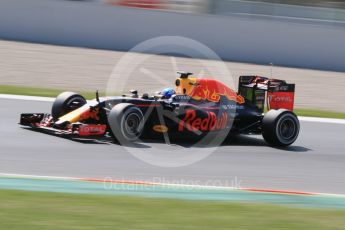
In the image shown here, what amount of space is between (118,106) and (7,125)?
2.08 meters

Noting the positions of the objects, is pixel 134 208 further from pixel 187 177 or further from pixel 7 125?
pixel 7 125

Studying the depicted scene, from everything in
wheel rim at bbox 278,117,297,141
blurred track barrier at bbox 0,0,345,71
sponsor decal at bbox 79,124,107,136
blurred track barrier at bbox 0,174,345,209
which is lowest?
blurred track barrier at bbox 0,174,345,209

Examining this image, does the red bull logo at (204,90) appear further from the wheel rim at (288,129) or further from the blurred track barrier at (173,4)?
the blurred track barrier at (173,4)

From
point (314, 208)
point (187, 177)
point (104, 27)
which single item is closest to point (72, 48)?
point (104, 27)

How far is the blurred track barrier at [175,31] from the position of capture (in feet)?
71.9

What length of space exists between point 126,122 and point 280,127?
237cm

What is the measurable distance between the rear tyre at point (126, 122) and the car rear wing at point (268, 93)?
6.82 ft

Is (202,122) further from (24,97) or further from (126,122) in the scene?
(24,97)

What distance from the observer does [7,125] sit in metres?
11.1

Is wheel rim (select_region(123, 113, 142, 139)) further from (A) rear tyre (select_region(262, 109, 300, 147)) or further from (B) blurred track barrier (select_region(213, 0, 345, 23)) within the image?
(B) blurred track barrier (select_region(213, 0, 345, 23))

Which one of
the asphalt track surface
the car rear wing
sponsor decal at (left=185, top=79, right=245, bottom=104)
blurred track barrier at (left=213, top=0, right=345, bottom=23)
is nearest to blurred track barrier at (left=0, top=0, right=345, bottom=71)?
blurred track barrier at (left=213, top=0, right=345, bottom=23)

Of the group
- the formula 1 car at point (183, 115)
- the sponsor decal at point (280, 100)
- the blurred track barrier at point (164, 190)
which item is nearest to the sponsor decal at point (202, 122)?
the formula 1 car at point (183, 115)

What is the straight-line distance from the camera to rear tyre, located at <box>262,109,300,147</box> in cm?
1077

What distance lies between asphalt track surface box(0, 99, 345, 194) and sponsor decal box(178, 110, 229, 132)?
12.8 inches
